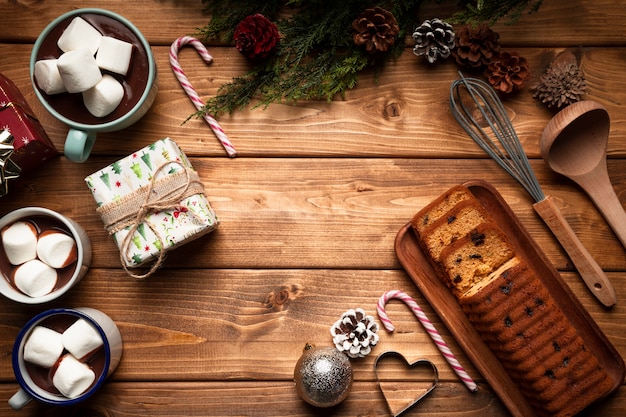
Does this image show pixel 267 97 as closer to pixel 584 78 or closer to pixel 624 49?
pixel 584 78

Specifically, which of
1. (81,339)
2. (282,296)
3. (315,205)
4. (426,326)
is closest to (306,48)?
(315,205)

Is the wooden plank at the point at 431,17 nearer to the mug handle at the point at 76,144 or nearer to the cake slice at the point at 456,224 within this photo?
the mug handle at the point at 76,144

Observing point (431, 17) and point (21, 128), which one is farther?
point (431, 17)

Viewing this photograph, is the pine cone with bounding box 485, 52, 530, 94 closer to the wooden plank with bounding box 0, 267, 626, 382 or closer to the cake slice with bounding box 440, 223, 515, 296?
the cake slice with bounding box 440, 223, 515, 296

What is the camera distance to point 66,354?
1.08 metres

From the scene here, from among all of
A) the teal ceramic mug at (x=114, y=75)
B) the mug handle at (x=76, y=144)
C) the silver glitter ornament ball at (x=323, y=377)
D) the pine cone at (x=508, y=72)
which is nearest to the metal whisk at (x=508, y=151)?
the pine cone at (x=508, y=72)

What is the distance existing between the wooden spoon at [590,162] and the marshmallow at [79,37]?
1.01 metres

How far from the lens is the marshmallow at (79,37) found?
3.48 ft

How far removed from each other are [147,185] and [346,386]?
0.58 m

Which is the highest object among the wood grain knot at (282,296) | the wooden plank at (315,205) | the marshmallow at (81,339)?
the wooden plank at (315,205)

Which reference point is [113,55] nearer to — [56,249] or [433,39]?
[56,249]

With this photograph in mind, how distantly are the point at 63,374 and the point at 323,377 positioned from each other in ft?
1.72

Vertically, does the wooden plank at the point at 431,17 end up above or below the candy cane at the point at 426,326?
above

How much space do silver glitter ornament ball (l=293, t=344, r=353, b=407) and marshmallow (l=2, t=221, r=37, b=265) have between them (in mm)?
609
